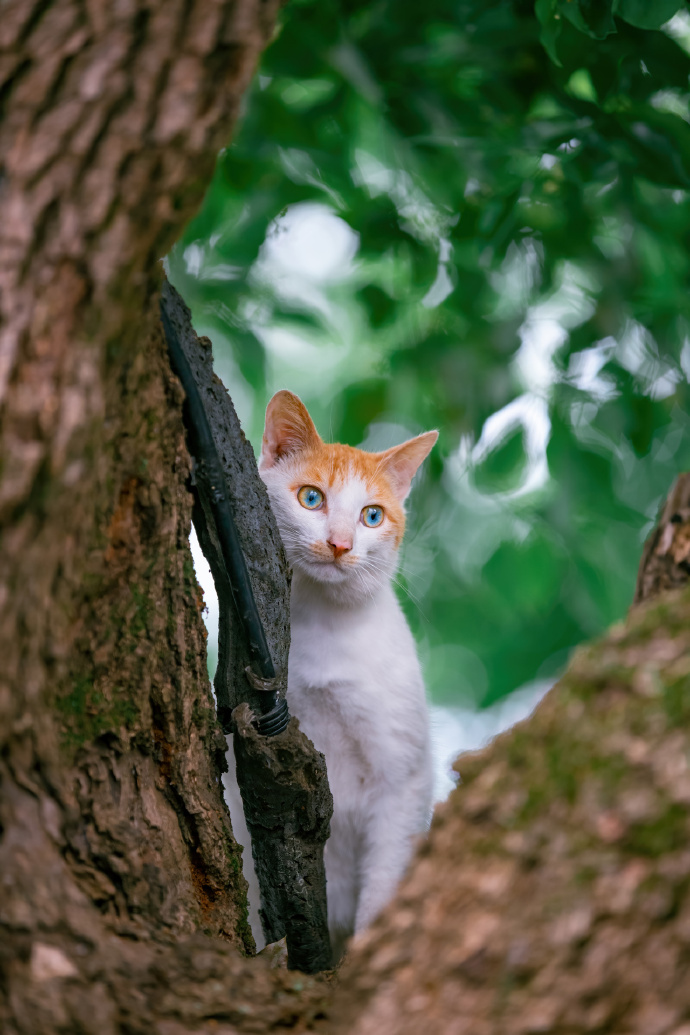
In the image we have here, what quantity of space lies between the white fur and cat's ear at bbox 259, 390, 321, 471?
0.15 meters

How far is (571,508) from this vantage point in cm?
219

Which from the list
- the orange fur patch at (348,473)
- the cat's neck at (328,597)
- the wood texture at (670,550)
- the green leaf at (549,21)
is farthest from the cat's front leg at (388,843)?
the green leaf at (549,21)

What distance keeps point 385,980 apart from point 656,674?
30cm

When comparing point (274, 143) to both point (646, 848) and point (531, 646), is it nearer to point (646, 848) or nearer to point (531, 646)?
point (531, 646)

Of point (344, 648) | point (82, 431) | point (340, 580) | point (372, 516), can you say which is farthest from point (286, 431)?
point (82, 431)

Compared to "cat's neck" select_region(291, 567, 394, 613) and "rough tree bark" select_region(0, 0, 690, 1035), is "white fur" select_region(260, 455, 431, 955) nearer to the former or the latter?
"cat's neck" select_region(291, 567, 394, 613)

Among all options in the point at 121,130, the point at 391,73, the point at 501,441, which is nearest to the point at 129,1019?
the point at 121,130

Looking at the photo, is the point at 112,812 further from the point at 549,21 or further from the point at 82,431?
the point at 549,21

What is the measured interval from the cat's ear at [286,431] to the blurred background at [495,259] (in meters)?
0.12

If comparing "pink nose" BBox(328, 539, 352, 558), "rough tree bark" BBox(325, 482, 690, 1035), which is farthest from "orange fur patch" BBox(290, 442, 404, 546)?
"rough tree bark" BBox(325, 482, 690, 1035)

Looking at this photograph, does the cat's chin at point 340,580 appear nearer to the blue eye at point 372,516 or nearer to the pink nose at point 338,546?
the pink nose at point 338,546

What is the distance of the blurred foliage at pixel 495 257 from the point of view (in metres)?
1.82

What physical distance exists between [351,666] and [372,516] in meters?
0.40

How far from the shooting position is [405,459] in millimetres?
2213
